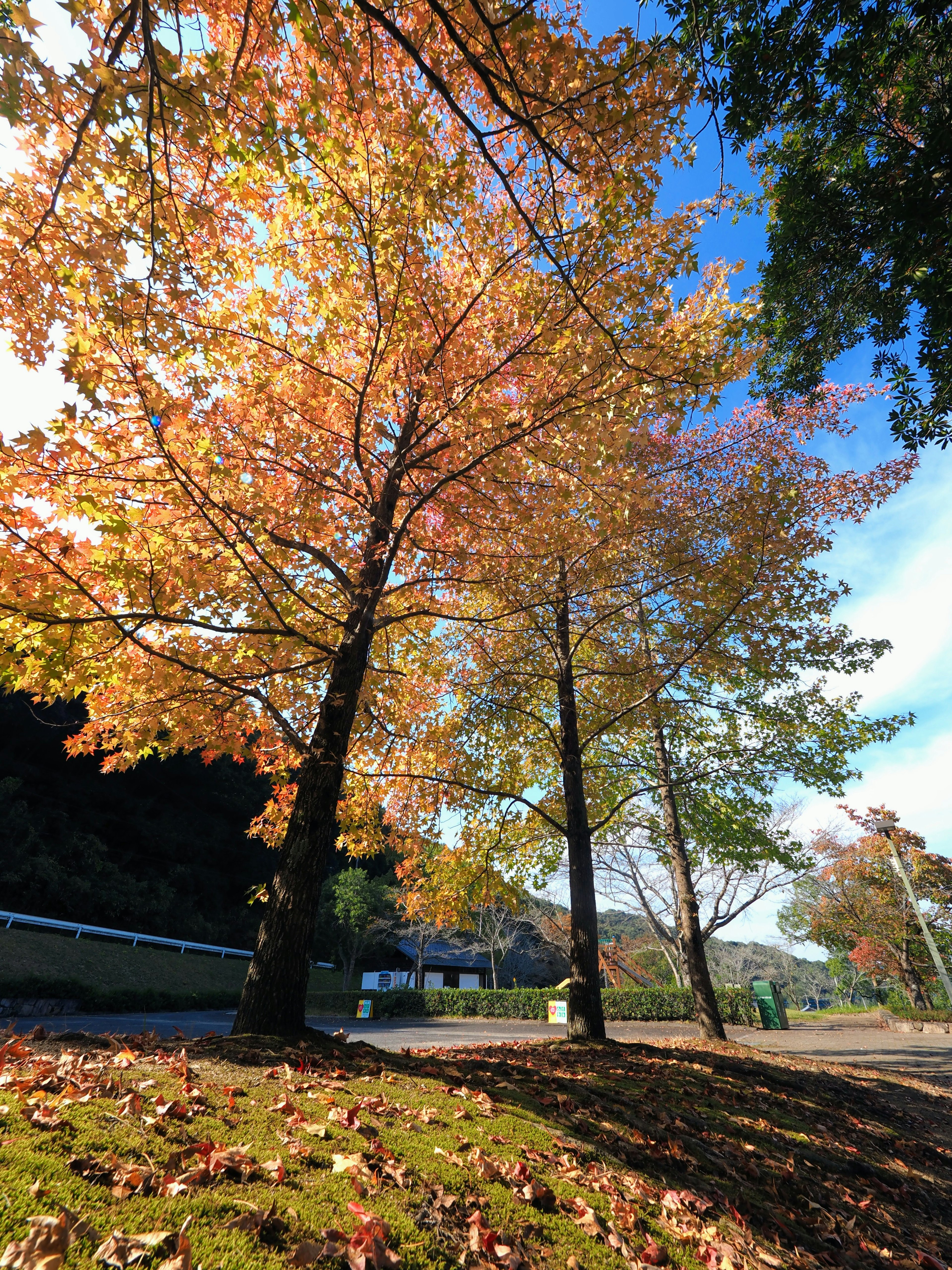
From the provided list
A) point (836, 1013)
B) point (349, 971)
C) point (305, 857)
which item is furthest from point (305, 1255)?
point (836, 1013)

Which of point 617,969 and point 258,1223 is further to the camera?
point 617,969

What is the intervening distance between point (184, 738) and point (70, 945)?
1921cm

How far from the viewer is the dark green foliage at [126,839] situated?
2275 cm

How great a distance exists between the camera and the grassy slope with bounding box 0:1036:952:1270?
193 centimetres

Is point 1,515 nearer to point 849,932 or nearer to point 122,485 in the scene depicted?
point 122,485

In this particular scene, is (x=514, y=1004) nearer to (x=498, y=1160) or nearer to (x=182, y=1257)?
(x=498, y=1160)

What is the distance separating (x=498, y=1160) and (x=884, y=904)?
1303 inches

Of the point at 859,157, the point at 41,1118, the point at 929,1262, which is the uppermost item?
the point at 859,157

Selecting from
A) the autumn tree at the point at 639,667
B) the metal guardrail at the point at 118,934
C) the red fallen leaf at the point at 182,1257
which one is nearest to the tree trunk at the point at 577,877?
the autumn tree at the point at 639,667

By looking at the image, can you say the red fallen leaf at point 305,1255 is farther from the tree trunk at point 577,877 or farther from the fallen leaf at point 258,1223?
the tree trunk at point 577,877

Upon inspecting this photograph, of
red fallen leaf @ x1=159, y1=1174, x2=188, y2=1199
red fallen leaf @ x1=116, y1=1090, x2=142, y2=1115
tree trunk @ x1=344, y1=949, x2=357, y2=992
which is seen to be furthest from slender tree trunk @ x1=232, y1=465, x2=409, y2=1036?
tree trunk @ x1=344, y1=949, x2=357, y2=992

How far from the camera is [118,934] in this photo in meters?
22.3

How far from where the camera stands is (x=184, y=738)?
6.36 m

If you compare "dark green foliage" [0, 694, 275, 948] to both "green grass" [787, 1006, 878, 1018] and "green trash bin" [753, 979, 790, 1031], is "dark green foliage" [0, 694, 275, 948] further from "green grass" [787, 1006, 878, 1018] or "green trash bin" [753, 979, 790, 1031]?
"green grass" [787, 1006, 878, 1018]
